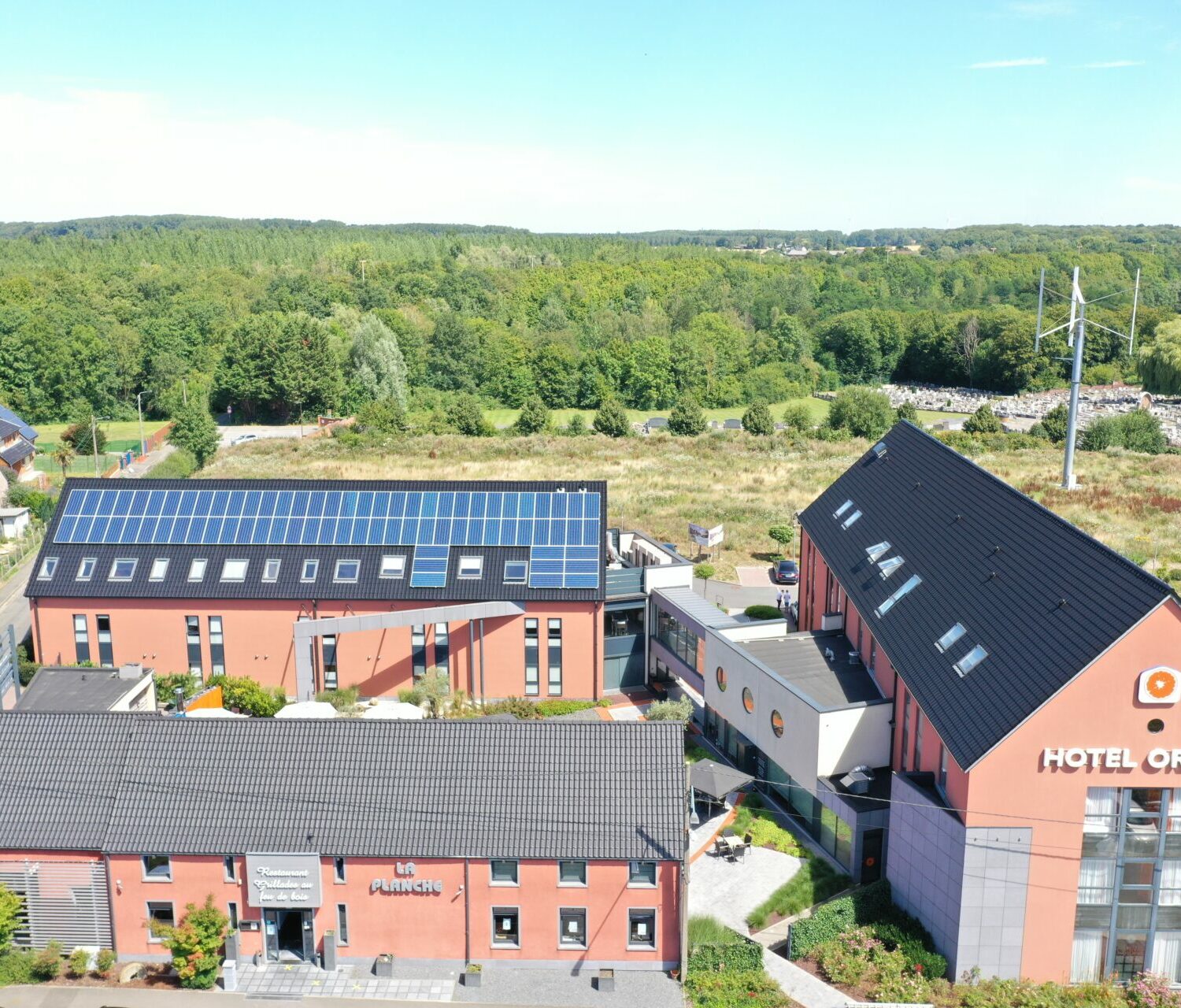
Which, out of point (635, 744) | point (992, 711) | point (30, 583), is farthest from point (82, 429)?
point (992, 711)

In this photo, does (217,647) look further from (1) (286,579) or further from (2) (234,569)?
(1) (286,579)

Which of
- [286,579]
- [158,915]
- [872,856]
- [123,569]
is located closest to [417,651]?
[286,579]

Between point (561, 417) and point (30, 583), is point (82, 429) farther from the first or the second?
point (30, 583)

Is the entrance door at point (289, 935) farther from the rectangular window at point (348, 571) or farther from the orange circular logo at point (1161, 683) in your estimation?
the orange circular logo at point (1161, 683)

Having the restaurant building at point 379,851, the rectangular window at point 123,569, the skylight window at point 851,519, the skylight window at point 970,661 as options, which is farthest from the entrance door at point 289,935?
the skylight window at point 851,519

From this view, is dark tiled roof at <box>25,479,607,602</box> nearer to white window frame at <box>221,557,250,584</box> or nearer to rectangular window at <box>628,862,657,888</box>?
white window frame at <box>221,557,250,584</box>
